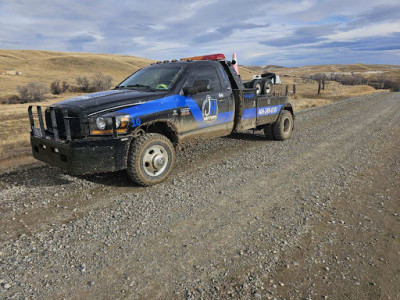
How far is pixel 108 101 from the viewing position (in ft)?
14.8

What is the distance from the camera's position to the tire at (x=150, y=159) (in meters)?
4.49

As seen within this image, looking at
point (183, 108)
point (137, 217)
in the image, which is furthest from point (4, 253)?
point (183, 108)

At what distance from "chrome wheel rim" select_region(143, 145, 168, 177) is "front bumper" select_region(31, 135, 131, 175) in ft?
1.21

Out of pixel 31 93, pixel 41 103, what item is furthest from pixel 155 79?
pixel 31 93

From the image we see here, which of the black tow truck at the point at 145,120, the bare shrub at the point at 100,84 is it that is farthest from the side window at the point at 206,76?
the bare shrub at the point at 100,84

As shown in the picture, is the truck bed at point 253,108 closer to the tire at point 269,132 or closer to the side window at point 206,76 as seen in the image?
the tire at point 269,132

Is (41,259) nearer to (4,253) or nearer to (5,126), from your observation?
(4,253)

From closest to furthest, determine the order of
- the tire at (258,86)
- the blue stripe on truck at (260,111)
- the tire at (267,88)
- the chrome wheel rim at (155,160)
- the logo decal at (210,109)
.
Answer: the chrome wheel rim at (155,160), the logo decal at (210,109), the blue stripe on truck at (260,111), the tire at (258,86), the tire at (267,88)

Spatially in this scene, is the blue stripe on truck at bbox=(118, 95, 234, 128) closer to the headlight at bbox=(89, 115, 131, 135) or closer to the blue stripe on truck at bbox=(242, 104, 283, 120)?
the headlight at bbox=(89, 115, 131, 135)

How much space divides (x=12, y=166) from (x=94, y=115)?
2.96 meters

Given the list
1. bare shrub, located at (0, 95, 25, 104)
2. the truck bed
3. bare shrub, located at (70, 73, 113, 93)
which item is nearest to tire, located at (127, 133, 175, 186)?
the truck bed

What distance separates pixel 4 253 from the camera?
9.83 ft

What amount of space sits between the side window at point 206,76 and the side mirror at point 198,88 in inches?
5.7

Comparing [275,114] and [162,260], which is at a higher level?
[275,114]
